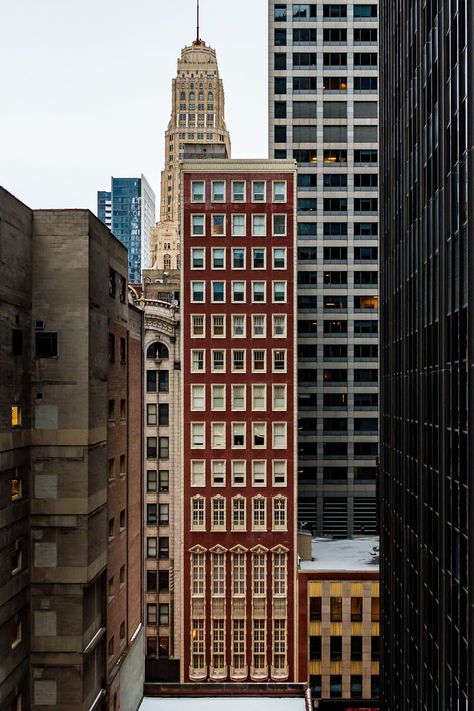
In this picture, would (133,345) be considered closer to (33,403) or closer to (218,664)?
(33,403)

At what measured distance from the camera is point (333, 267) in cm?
9388

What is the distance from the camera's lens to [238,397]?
71.2 m

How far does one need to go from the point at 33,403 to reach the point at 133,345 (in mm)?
15331

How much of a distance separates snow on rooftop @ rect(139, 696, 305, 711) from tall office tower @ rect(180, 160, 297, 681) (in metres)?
7.21

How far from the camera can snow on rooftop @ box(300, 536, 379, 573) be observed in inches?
2749

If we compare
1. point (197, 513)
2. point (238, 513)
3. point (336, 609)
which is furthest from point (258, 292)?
point (336, 609)

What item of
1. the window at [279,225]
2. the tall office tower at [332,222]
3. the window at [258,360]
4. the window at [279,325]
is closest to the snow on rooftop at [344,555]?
the tall office tower at [332,222]

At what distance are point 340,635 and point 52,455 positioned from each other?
145ft

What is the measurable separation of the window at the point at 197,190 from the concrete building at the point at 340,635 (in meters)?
38.7

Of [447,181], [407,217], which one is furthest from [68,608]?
[407,217]

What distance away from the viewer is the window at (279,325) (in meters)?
71.1

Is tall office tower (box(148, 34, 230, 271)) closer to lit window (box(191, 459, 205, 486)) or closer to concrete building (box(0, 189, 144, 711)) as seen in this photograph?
lit window (box(191, 459, 205, 486))

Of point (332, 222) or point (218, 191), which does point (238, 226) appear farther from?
point (332, 222)

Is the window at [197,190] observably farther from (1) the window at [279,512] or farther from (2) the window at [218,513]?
(1) the window at [279,512]
